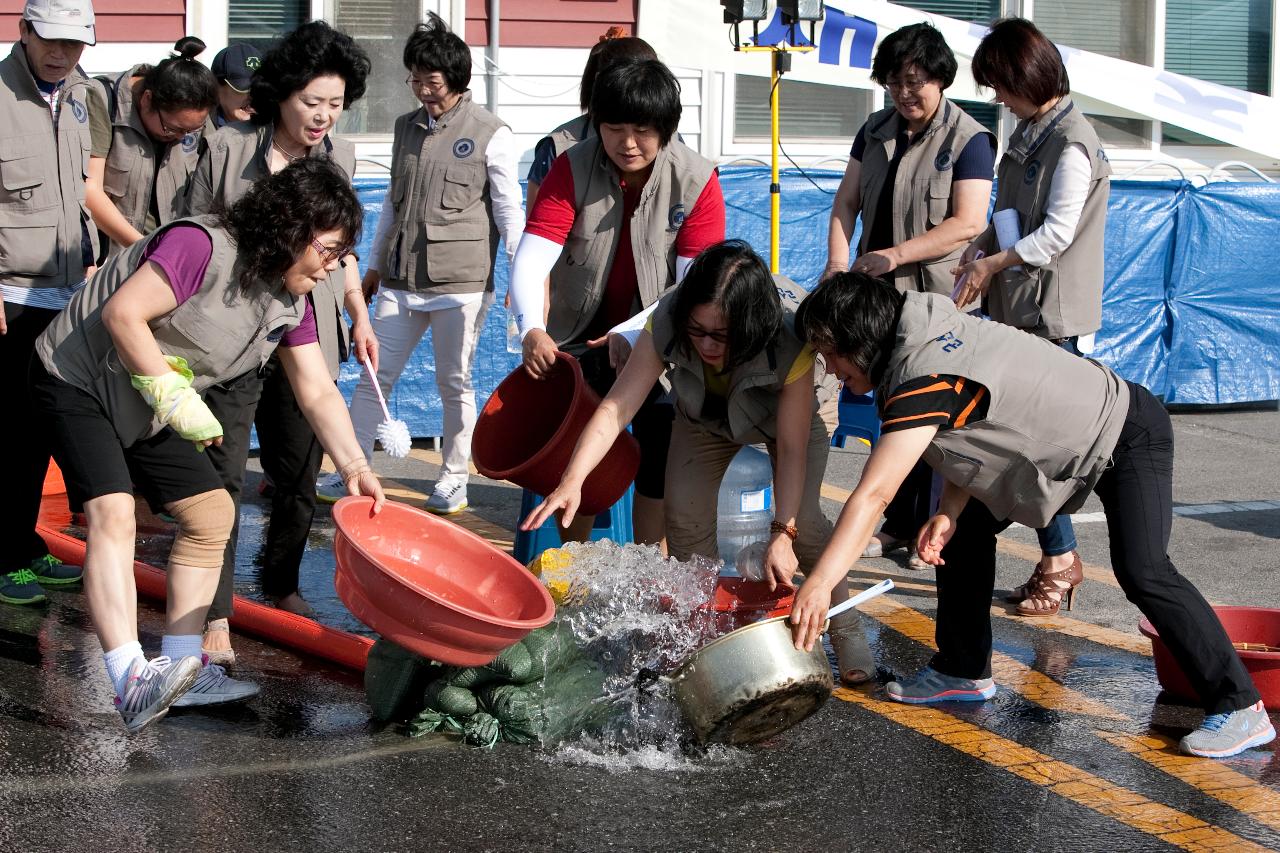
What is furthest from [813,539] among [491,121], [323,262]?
[491,121]

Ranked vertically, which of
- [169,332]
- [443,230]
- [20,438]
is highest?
[443,230]

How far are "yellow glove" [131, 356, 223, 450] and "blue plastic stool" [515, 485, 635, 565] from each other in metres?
1.54

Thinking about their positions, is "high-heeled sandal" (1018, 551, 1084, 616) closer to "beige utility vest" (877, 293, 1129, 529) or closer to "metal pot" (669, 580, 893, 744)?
"beige utility vest" (877, 293, 1129, 529)

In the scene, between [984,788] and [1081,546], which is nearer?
[984,788]

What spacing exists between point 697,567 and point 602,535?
109 cm

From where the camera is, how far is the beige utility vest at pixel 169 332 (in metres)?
3.99

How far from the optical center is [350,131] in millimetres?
11680

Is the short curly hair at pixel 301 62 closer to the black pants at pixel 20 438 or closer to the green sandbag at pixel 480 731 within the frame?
the black pants at pixel 20 438

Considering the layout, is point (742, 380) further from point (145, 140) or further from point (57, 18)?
point (145, 140)

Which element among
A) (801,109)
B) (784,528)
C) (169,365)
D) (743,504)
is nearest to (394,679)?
(169,365)

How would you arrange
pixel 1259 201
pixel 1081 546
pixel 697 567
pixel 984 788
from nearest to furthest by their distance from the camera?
pixel 984 788
pixel 697 567
pixel 1081 546
pixel 1259 201

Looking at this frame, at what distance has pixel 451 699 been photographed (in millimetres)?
4074

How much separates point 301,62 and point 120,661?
6.59 ft

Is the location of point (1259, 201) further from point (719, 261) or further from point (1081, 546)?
point (719, 261)
